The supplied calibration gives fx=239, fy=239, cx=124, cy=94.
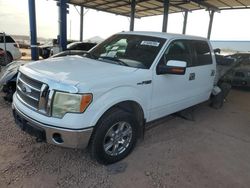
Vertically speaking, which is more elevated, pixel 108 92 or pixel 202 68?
pixel 202 68

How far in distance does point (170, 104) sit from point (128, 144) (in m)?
1.14

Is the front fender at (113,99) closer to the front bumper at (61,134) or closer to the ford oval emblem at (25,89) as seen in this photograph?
the front bumper at (61,134)

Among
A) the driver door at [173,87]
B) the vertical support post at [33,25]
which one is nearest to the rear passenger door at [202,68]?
the driver door at [173,87]

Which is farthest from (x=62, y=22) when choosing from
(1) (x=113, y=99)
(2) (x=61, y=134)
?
(2) (x=61, y=134)

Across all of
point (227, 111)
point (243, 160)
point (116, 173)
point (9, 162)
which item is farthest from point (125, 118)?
point (227, 111)

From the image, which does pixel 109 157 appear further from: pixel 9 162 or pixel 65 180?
pixel 9 162

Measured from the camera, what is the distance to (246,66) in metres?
9.10

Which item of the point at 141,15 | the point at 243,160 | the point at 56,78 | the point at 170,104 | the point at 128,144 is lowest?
the point at 243,160

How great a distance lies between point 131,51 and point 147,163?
175 centimetres

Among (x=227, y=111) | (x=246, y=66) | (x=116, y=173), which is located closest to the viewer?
(x=116, y=173)

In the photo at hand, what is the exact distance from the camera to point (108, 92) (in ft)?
9.38

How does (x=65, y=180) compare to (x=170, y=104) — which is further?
(x=170, y=104)

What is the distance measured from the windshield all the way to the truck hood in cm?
23

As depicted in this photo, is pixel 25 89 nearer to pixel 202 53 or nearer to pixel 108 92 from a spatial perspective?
pixel 108 92
